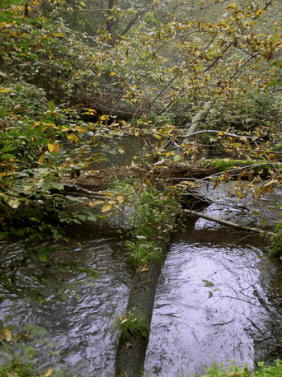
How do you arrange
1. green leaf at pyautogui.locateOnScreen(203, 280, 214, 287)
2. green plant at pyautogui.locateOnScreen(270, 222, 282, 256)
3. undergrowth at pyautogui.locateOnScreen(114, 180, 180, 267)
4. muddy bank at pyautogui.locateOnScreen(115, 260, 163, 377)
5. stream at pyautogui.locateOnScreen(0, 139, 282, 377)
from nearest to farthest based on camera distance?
muddy bank at pyautogui.locateOnScreen(115, 260, 163, 377) → stream at pyautogui.locateOnScreen(0, 139, 282, 377) → green leaf at pyautogui.locateOnScreen(203, 280, 214, 287) → undergrowth at pyautogui.locateOnScreen(114, 180, 180, 267) → green plant at pyautogui.locateOnScreen(270, 222, 282, 256)

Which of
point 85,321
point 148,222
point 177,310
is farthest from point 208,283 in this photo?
point 85,321

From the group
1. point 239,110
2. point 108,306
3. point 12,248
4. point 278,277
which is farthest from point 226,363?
point 239,110

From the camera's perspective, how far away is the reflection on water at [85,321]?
3.01 m

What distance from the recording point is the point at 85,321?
139 inches

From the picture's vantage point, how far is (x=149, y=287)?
12.4 ft

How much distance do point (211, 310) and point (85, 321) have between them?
1.72m

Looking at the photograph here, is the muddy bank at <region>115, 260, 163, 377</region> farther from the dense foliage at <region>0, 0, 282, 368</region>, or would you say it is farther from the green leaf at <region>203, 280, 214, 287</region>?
the green leaf at <region>203, 280, 214, 287</region>

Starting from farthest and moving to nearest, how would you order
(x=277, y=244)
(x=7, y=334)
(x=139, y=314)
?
(x=277, y=244)
(x=139, y=314)
(x=7, y=334)

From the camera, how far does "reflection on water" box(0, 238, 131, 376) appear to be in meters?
3.01

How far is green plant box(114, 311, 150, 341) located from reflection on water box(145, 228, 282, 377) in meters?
0.29

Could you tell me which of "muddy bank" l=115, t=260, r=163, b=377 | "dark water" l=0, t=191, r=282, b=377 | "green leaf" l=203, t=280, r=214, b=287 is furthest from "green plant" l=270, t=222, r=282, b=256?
"muddy bank" l=115, t=260, r=163, b=377

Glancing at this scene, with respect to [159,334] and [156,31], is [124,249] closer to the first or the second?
[159,334]

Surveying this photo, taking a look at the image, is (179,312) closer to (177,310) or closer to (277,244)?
(177,310)

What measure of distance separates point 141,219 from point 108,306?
6.08 feet
